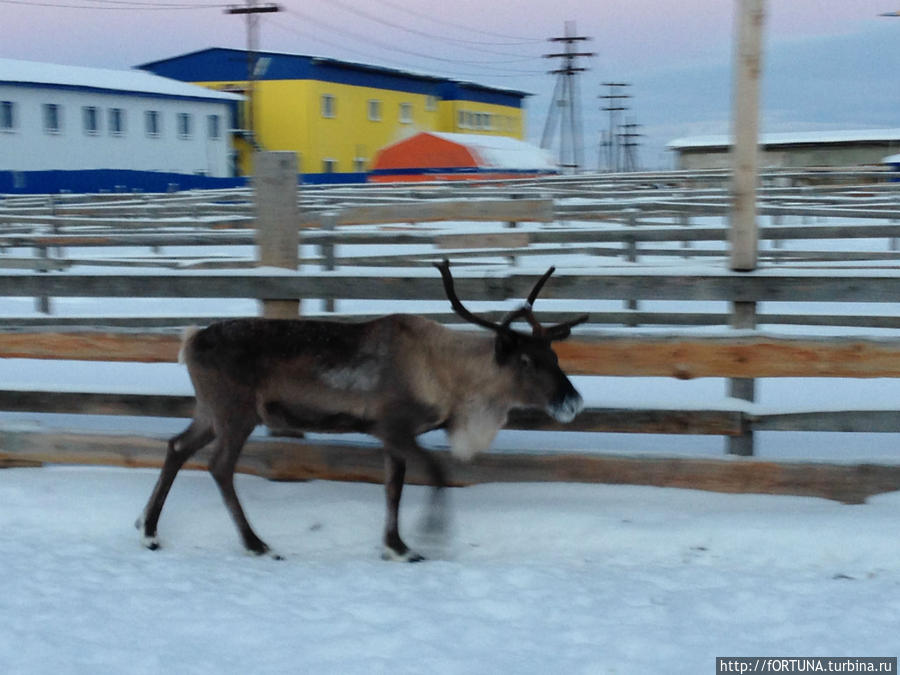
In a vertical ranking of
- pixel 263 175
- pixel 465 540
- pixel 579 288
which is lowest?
pixel 465 540

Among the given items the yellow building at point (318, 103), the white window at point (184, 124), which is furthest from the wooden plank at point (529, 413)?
the yellow building at point (318, 103)

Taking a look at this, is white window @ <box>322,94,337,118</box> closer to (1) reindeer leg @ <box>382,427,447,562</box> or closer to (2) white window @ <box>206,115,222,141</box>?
(2) white window @ <box>206,115,222,141</box>

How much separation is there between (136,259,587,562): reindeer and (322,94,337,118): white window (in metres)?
43.0

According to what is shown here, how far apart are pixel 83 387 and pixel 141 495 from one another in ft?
2.35

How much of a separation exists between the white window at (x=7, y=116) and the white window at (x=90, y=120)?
2.79 m

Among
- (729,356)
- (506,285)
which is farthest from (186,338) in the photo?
(729,356)

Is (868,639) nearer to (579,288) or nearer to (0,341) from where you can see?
(579,288)

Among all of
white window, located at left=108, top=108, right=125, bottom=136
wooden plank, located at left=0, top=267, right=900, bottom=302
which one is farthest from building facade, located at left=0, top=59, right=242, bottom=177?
wooden plank, located at left=0, top=267, right=900, bottom=302

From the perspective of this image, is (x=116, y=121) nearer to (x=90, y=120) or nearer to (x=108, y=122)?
(x=108, y=122)

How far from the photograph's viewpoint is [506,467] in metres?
5.09

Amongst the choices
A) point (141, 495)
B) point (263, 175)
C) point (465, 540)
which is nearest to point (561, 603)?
point (465, 540)

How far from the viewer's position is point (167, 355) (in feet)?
17.8

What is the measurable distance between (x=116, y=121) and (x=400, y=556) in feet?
123

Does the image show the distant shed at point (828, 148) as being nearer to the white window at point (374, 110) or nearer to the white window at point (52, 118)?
the white window at point (374, 110)
